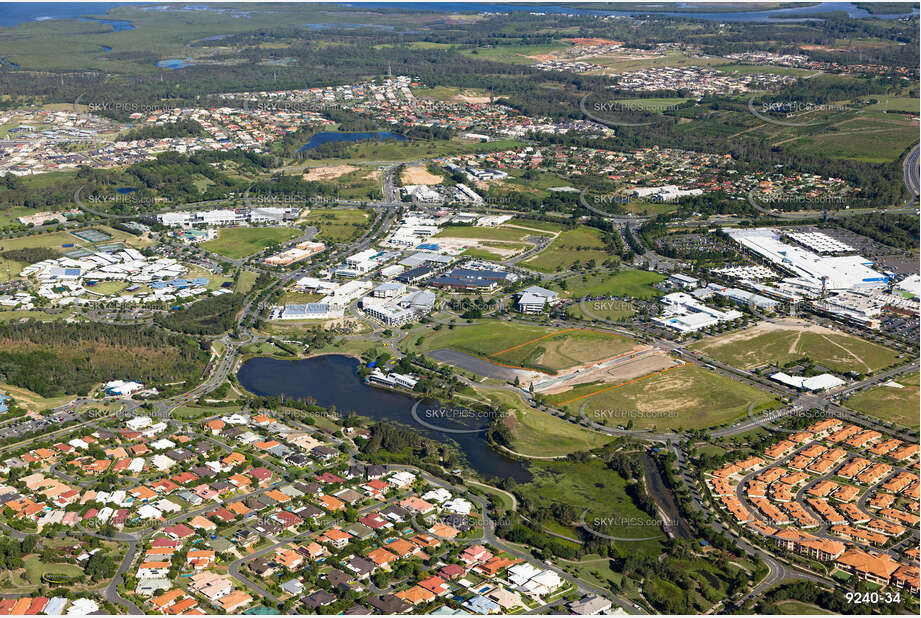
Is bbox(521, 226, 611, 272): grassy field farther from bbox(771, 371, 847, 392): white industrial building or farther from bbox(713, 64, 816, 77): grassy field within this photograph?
bbox(713, 64, 816, 77): grassy field

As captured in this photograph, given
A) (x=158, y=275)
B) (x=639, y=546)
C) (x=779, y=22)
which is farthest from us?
(x=779, y=22)

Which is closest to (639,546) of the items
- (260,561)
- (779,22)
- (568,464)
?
(568,464)

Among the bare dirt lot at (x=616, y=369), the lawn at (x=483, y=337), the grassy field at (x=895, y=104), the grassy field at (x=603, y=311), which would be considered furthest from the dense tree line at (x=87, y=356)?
the grassy field at (x=895, y=104)

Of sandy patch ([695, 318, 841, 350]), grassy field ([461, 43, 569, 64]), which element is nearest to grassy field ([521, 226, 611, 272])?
sandy patch ([695, 318, 841, 350])

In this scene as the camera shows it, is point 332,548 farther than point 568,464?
No

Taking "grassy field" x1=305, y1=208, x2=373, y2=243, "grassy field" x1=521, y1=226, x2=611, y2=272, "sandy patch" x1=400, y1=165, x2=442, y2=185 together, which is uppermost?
"sandy patch" x1=400, y1=165, x2=442, y2=185

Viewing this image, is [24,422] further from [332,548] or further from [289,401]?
[332,548]

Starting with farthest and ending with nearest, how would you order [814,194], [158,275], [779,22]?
[779,22]
[814,194]
[158,275]
